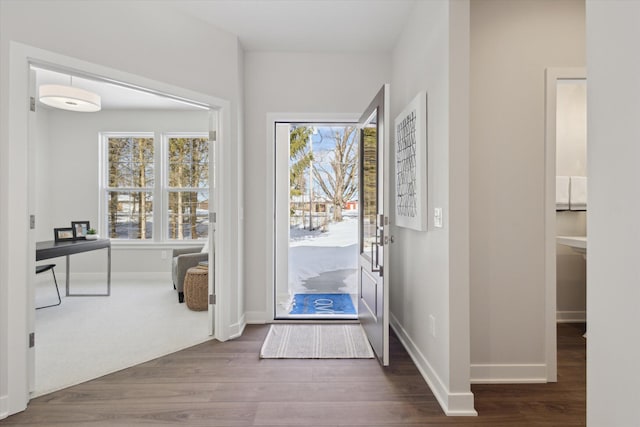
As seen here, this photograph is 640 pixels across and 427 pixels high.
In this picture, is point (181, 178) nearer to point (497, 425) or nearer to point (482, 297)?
point (482, 297)

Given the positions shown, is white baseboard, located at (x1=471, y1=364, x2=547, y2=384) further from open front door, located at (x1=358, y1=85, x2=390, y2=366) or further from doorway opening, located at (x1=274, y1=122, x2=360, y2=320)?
doorway opening, located at (x1=274, y1=122, x2=360, y2=320)

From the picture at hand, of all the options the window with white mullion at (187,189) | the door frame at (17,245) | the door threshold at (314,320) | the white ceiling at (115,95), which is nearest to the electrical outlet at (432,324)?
the door threshold at (314,320)

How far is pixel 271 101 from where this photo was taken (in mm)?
3688

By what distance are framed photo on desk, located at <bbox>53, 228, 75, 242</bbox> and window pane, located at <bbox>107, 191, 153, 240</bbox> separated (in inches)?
42.1

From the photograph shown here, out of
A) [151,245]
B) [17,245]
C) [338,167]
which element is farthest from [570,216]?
[151,245]

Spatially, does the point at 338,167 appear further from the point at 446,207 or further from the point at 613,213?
the point at 613,213

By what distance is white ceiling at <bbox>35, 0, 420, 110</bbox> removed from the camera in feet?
9.36

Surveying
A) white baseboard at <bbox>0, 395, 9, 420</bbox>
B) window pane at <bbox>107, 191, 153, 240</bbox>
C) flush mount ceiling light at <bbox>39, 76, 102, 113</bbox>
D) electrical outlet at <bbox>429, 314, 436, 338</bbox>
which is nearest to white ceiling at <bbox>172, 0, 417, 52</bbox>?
flush mount ceiling light at <bbox>39, 76, 102, 113</bbox>

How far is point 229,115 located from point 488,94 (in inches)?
86.0

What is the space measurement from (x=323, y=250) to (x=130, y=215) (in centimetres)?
334

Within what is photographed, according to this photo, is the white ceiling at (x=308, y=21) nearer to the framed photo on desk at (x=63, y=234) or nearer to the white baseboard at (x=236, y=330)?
the white baseboard at (x=236, y=330)

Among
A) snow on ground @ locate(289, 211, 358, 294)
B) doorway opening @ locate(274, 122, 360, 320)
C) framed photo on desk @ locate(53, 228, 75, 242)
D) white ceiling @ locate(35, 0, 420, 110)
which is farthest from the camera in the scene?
snow on ground @ locate(289, 211, 358, 294)

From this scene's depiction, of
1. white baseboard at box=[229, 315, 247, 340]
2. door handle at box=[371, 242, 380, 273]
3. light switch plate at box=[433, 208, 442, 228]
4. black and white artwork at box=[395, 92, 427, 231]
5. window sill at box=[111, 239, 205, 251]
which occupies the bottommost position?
white baseboard at box=[229, 315, 247, 340]

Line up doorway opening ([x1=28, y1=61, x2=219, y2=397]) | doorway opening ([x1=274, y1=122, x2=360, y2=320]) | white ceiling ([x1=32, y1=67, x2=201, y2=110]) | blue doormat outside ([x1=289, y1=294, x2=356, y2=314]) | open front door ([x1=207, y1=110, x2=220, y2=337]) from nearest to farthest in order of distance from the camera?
open front door ([x1=207, y1=110, x2=220, y2=337])
blue doormat outside ([x1=289, y1=294, x2=356, y2=314])
white ceiling ([x1=32, y1=67, x2=201, y2=110])
doorway opening ([x1=274, y1=122, x2=360, y2=320])
doorway opening ([x1=28, y1=61, x2=219, y2=397])
